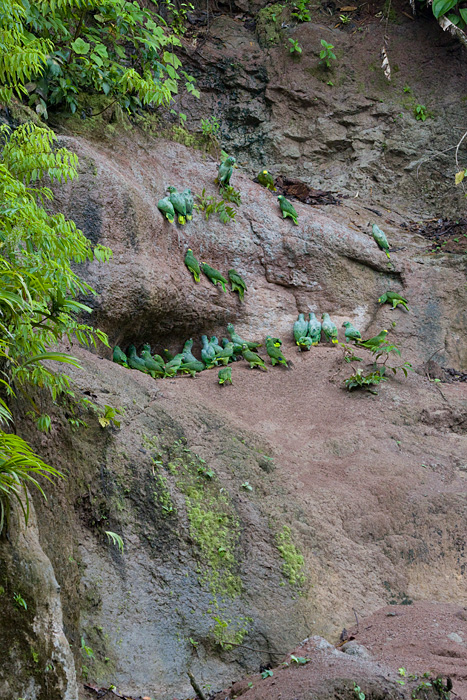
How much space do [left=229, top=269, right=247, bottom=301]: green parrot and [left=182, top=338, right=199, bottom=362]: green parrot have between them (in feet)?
→ 3.27

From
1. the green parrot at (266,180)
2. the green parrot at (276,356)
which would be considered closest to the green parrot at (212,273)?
the green parrot at (276,356)

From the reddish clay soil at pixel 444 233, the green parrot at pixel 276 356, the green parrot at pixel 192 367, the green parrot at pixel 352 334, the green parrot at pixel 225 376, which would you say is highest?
the reddish clay soil at pixel 444 233

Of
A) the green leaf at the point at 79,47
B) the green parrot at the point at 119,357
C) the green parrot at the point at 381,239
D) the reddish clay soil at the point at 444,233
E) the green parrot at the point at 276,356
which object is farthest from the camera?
the reddish clay soil at the point at 444,233

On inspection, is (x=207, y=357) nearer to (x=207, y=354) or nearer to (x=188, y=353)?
(x=207, y=354)

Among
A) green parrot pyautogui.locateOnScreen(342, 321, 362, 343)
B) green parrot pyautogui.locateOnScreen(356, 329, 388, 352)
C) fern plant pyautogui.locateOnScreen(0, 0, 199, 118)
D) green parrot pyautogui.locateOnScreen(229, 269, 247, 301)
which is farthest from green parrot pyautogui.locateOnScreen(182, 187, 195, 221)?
green parrot pyautogui.locateOnScreen(356, 329, 388, 352)

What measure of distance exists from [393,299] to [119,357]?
427 cm

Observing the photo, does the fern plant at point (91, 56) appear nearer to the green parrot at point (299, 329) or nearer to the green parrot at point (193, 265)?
the green parrot at point (193, 265)

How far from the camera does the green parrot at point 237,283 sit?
28.1 feet

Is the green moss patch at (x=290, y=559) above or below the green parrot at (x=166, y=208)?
below

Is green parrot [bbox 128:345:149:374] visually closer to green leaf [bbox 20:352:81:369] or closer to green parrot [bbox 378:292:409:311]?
green leaf [bbox 20:352:81:369]

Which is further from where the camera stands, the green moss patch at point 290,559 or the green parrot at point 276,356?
the green parrot at point 276,356

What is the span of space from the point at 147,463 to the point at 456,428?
12.7 ft

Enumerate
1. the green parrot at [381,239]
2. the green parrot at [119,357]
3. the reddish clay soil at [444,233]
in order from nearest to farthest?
the green parrot at [119,357] → the green parrot at [381,239] → the reddish clay soil at [444,233]

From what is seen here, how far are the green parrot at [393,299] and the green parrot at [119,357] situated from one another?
4090mm
